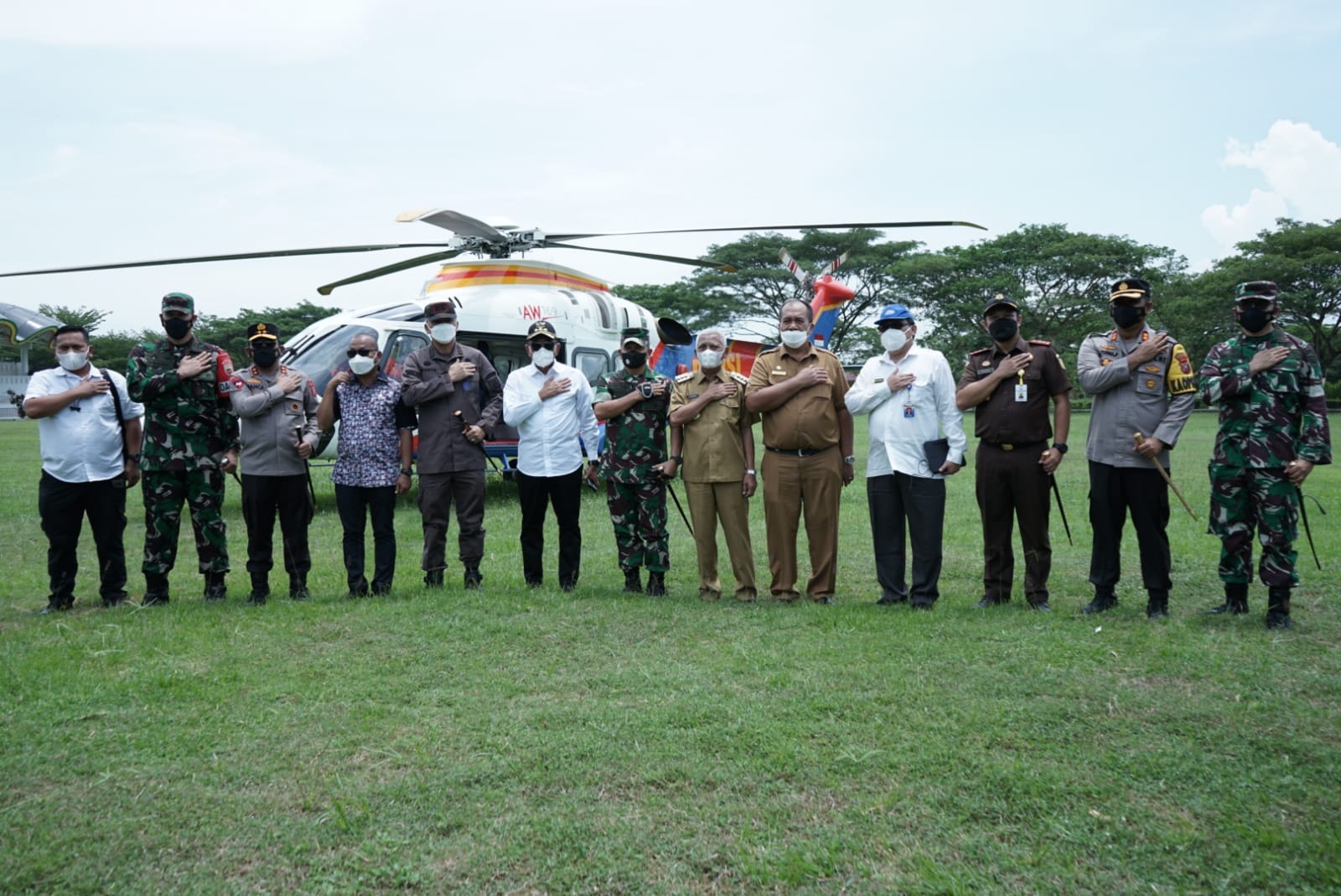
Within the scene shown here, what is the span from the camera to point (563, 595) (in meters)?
6.38

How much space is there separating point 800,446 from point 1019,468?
131cm

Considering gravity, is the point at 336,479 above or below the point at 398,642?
above

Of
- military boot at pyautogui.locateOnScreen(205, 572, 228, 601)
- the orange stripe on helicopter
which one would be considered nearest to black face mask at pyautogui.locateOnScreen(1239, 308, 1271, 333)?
military boot at pyautogui.locateOnScreen(205, 572, 228, 601)

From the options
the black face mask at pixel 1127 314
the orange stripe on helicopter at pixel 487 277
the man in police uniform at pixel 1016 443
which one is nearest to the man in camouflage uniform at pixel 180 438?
the man in police uniform at pixel 1016 443

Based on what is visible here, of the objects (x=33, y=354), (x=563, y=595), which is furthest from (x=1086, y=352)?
(x=33, y=354)

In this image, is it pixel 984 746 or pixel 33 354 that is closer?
pixel 984 746

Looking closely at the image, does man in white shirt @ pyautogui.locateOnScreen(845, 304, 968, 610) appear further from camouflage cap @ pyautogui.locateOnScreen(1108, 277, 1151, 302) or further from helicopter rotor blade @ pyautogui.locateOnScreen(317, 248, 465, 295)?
helicopter rotor blade @ pyautogui.locateOnScreen(317, 248, 465, 295)

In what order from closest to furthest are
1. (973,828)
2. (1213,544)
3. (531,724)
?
(973,828) < (531,724) < (1213,544)

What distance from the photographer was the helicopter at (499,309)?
10859 millimetres

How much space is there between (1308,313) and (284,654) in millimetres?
48921

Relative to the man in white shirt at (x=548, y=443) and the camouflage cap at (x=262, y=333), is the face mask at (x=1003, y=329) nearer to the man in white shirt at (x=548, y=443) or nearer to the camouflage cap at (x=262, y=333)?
the man in white shirt at (x=548, y=443)

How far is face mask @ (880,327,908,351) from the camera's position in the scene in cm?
611

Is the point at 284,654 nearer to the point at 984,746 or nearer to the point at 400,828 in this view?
the point at 400,828

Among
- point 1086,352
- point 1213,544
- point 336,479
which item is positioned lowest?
Result: point 1213,544
